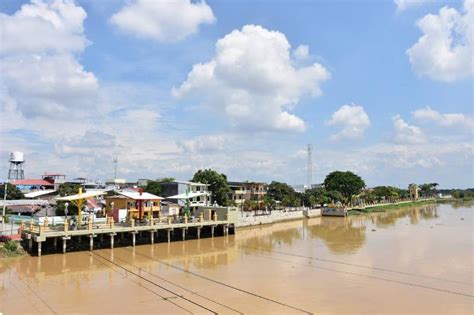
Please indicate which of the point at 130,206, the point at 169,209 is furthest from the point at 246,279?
the point at 169,209

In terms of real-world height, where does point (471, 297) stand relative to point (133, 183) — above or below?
below

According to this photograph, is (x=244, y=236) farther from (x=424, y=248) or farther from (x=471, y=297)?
(x=471, y=297)

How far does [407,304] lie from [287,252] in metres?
12.1

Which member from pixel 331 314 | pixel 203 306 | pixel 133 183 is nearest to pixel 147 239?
pixel 203 306

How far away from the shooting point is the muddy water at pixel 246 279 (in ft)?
46.9

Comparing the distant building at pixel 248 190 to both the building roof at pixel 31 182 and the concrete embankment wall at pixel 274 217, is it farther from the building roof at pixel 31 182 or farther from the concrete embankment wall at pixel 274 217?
the building roof at pixel 31 182

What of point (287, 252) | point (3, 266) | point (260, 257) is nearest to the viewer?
point (3, 266)

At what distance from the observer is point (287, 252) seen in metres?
26.4

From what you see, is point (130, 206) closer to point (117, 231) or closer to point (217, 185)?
point (117, 231)

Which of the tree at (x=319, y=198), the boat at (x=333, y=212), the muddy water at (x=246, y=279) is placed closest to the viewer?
the muddy water at (x=246, y=279)

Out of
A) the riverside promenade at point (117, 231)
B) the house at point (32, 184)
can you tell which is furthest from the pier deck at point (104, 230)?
the house at point (32, 184)

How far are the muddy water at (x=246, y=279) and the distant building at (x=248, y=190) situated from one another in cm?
3918

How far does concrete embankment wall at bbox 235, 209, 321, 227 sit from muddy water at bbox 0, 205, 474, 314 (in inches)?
427

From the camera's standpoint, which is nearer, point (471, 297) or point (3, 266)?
point (471, 297)
